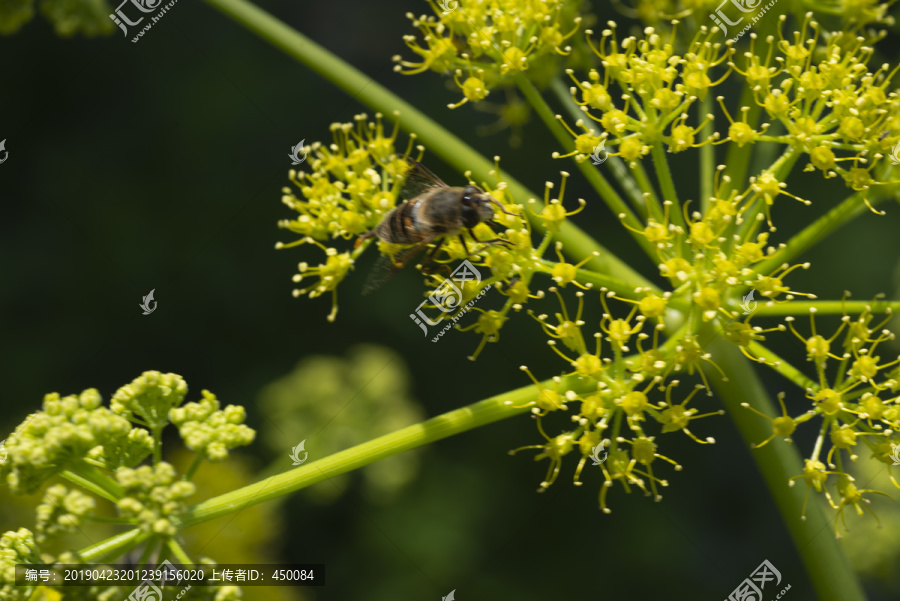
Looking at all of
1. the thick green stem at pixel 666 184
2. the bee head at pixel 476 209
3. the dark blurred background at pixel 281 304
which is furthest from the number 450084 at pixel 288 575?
the thick green stem at pixel 666 184

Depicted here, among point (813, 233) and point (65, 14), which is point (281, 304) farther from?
point (813, 233)

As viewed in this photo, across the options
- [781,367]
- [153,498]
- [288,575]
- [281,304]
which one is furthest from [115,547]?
[281,304]

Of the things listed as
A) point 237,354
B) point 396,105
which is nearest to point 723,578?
point 237,354

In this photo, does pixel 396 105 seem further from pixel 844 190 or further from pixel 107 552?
pixel 844 190

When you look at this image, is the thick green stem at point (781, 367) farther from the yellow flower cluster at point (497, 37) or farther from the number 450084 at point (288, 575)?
the number 450084 at point (288, 575)

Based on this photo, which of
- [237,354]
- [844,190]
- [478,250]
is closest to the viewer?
[478,250]

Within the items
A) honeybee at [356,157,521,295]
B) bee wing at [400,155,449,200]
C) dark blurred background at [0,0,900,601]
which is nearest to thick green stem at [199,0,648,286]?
honeybee at [356,157,521,295]
